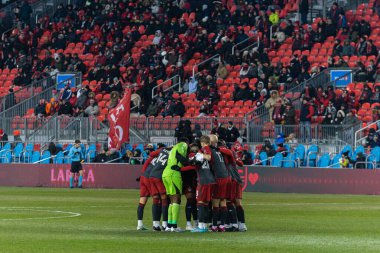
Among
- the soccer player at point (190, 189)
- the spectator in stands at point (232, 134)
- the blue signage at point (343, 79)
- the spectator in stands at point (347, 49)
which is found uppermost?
the spectator in stands at point (347, 49)

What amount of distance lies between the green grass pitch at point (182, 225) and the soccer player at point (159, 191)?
0.56 meters

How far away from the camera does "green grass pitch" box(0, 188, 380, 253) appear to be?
66.4ft

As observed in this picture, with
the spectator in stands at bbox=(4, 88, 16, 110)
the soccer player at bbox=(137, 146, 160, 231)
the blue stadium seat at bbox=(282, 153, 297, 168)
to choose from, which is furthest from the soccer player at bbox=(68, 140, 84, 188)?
the soccer player at bbox=(137, 146, 160, 231)

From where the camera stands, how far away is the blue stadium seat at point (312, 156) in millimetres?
44906

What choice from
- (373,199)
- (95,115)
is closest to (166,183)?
(373,199)

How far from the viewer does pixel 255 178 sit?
44375 millimetres

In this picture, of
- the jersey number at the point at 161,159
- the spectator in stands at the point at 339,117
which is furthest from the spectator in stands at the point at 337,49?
the jersey number at the point at 161,159

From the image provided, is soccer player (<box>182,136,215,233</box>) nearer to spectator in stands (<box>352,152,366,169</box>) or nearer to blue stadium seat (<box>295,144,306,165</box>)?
spectator in stands (<box>352,152,366,169</box>)

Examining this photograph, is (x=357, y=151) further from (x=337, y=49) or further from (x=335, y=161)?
(x=337, y=49)

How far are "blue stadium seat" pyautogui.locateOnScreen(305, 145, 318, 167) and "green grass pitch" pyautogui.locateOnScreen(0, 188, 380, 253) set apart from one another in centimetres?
482

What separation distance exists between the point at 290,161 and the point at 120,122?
22.9 feet

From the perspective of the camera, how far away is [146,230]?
2428cm

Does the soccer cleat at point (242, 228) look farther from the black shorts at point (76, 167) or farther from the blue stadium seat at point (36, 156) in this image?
the blue stadium seat at point (36, 156)

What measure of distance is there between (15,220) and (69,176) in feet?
70.1
